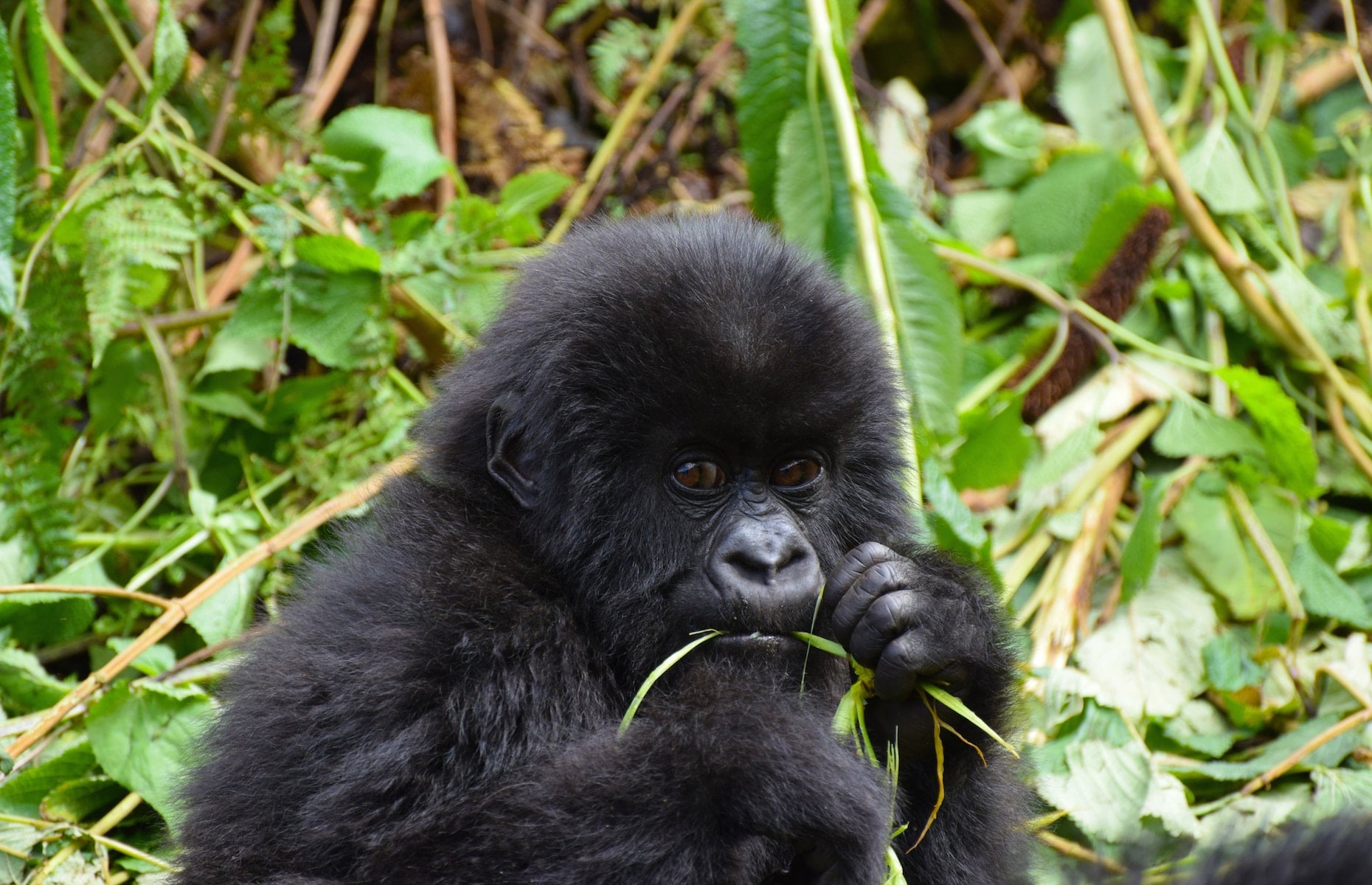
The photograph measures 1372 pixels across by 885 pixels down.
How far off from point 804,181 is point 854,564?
6.31 feet

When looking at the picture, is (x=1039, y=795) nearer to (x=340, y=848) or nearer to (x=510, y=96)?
(x=340, y=848)

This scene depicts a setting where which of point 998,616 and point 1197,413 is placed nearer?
point 998,616

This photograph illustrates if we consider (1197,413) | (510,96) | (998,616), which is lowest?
(1197,413)

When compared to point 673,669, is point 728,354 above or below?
above

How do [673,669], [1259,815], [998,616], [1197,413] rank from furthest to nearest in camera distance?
1. [1197,413]
2. [1259,815]
3. [998,616]
4. [673,669]

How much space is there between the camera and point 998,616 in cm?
246

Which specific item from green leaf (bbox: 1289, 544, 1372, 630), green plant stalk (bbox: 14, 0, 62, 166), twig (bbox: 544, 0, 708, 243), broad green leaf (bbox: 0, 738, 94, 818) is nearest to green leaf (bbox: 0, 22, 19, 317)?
green plant stalk (bbox: 14, 0, 62, 166)

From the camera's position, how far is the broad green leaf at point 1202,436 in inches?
149

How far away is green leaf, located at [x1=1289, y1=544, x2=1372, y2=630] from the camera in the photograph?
11.2 ft

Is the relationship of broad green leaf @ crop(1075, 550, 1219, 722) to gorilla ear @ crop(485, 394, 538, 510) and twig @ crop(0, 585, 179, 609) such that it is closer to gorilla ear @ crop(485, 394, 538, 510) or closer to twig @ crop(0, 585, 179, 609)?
gorilla ear @ crop(485, 394, 538, 510)

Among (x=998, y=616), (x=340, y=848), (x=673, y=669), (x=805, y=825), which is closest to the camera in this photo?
(x=805, y=825)

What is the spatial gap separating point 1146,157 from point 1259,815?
272cm

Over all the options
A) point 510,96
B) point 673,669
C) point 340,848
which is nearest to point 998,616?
point 673,669

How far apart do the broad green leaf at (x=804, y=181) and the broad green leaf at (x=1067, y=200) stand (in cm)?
103
